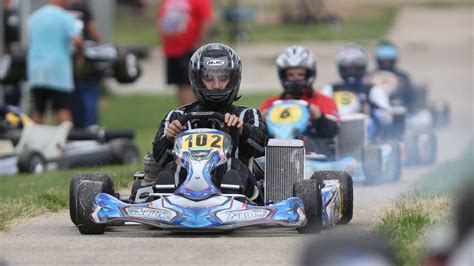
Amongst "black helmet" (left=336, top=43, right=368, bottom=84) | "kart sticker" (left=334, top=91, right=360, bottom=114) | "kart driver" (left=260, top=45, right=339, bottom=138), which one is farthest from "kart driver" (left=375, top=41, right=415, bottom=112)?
"kart driver" (left=260, top=45, right=339, bottom=138)

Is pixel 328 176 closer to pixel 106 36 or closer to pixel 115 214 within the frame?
pixel 115 214

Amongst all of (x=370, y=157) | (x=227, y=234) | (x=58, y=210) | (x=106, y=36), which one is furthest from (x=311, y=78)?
(x=106, y=36)

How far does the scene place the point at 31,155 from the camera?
15.1 metres

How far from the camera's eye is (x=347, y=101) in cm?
1525

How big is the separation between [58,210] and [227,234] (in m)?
2.20

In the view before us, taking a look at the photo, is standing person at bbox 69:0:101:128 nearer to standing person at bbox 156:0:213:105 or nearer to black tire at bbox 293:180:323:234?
standing person at bbox 156:0:213:105

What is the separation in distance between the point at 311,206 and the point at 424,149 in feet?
25.8

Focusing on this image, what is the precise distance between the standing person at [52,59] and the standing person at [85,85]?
509 mm

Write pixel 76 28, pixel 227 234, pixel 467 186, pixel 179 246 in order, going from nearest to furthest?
pixel 467 186, pixel 179 246, pixel 227 234, pixel 76 28

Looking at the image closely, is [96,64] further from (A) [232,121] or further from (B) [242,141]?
(A) [232,121]

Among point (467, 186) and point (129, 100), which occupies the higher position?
point (467, 186)

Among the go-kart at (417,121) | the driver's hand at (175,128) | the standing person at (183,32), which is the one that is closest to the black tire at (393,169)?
the go-kart at (417,121)

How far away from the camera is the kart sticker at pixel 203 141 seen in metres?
8.85

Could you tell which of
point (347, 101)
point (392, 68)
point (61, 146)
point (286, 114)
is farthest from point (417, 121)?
point (286, 114)
